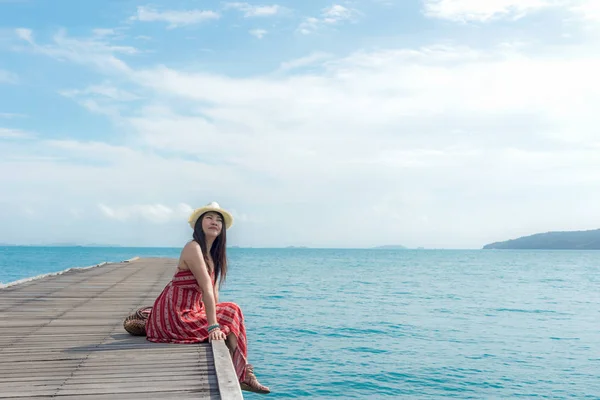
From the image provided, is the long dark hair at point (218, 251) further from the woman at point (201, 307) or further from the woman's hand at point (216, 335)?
the woman's hand at point (216, 335)

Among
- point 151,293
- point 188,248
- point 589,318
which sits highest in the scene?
point 188,248

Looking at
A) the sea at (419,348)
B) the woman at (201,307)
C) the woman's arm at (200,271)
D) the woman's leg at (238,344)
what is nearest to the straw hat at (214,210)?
the woman at (201,307)

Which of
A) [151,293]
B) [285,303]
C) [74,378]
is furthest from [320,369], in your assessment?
[285,303]

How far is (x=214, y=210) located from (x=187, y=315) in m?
1.19

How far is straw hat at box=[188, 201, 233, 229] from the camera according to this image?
606cm

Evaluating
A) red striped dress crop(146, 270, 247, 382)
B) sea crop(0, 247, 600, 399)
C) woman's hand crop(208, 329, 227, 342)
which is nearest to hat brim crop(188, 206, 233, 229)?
red striped dress crop(146, 270, 247, 382)

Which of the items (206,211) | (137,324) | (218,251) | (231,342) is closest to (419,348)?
(137,324)

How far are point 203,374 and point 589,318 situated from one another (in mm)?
25932

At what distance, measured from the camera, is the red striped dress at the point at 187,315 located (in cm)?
602

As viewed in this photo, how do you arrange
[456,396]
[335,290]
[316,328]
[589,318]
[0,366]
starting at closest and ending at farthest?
[0,366] < [456,396] < [316,328] < [589,318] < [335,290]

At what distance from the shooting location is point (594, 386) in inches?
511

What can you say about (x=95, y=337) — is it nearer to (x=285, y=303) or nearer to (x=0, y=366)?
(x=0, y=366)

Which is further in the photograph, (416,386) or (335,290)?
(335,290)

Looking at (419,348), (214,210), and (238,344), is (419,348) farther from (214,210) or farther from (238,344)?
(214,210)
